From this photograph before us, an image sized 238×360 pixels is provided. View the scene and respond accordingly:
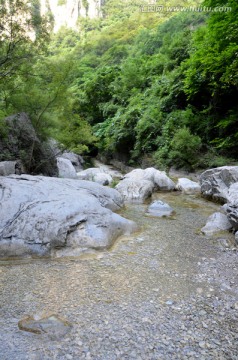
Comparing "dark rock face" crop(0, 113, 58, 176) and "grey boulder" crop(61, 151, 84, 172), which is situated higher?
"dark rock face" crop(0, 113, 58, 176)

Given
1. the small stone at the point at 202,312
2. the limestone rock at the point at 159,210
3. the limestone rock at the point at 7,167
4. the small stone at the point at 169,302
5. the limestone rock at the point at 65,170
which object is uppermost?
the limestone rock at the point at 7,167

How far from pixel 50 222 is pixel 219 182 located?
248 inches

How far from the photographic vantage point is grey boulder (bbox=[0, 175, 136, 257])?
483cm

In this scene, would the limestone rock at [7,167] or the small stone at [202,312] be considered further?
the limestone rock at [7,167]

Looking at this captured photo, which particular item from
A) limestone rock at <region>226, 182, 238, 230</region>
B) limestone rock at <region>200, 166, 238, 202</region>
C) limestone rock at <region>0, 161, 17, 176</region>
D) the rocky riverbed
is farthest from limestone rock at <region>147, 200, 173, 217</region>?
limestone rock at <region>0, 161, 17, 176</region>

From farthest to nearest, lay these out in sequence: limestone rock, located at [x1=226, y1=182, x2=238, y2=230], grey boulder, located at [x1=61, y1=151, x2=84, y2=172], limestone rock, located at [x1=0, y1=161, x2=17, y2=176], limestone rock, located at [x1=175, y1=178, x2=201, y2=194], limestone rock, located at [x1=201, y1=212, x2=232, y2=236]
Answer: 1. grey boulder, located at [x1=61, y1=151, x2=84, y2=172]
2. limestone rock, located at [x1=175, y1=178, x2=201, y2=194]
3. limestone rock, located at [x1=0, y1=161, x2=17, y2=176]
4. limestone rock, located at [x1=201, y1=212, x2=232, y2=236]
5. limestone rock, located at [x1=226, y1=182, x2=238, y2=230]

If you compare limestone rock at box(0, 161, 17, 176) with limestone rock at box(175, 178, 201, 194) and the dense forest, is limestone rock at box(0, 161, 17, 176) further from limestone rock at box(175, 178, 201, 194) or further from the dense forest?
limestone rock at box(175, 178, 201, 194)

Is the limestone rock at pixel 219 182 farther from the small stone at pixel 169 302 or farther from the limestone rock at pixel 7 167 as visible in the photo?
the limestone rock at pixel 7 167

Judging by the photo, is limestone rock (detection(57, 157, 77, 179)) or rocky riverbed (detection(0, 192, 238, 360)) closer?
rocky riverbed (detection(0, 192, 238, 360))

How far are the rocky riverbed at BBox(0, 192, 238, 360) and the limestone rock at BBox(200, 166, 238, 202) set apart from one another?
3.48 meters

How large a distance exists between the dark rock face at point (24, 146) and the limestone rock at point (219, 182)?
6813 mm

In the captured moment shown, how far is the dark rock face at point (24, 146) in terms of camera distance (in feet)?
36.7

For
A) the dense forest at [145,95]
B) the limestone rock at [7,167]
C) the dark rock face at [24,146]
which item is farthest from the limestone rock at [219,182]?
the limestone rock at [7,167]

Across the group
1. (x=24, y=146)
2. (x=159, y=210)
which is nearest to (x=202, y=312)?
(x=159, y=210)
